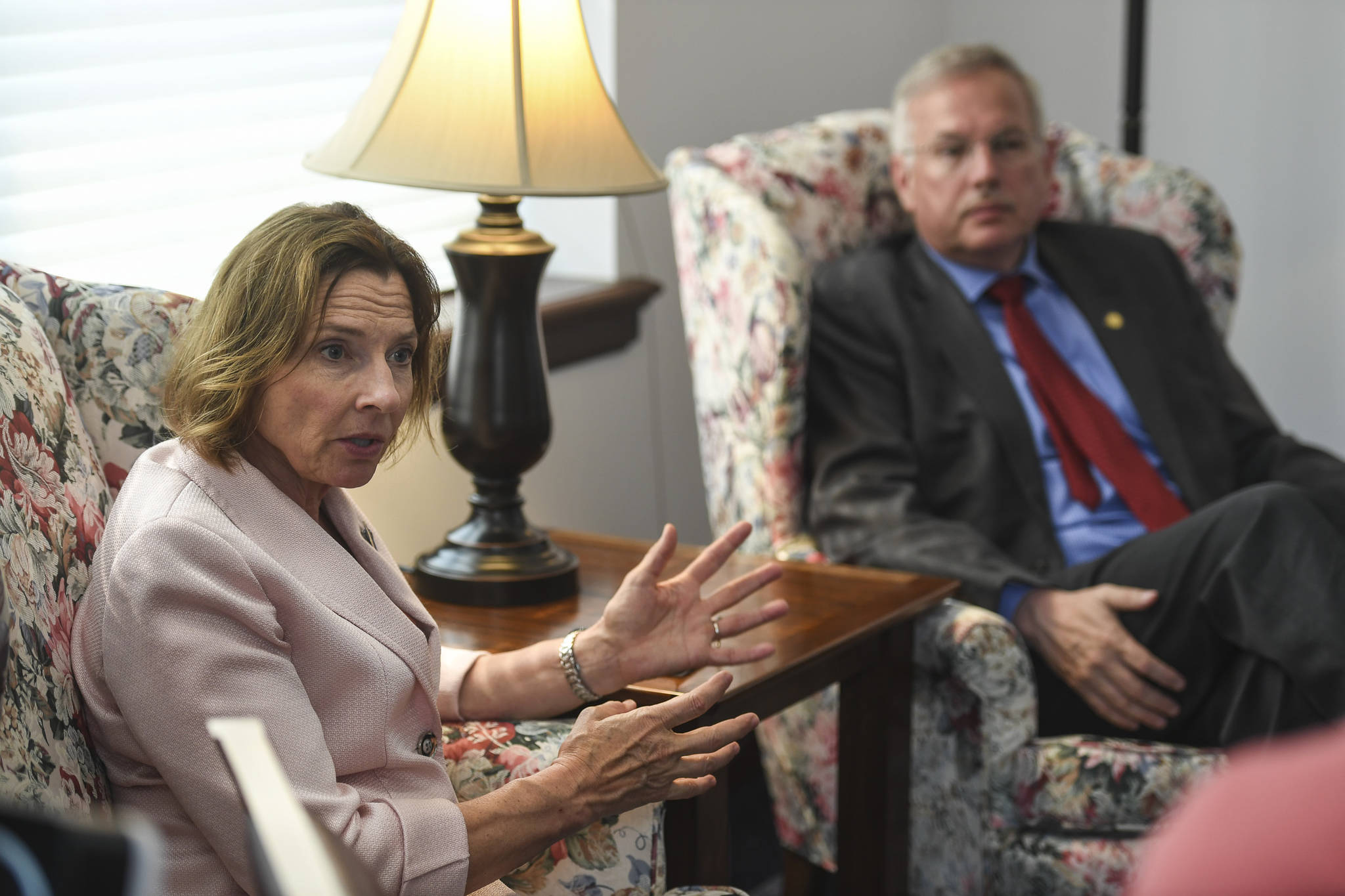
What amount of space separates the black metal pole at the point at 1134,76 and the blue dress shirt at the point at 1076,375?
0.78 meters

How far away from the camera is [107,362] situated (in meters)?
1.25

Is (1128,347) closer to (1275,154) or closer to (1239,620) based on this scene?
(1239,620)

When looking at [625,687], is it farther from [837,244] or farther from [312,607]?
[837,244]

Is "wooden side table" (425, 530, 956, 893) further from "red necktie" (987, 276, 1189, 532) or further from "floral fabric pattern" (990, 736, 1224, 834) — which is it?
"red necktie" (987, 276, 1189, 532)

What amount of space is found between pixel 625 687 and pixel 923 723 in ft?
1.80

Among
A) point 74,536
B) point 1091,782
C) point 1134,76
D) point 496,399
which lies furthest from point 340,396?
point 1134,76

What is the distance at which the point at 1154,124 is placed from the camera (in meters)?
3.31

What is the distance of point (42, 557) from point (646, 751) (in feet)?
1.70

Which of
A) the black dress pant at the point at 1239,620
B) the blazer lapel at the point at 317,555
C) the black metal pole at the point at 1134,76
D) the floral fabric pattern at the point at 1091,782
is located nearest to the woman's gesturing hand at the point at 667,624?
the blazer lapel at the point at 317,555

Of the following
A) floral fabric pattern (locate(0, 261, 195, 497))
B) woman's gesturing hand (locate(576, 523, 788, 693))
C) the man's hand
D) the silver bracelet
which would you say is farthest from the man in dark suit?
floral fabric pattern (locate(0, 261, 195, 497))

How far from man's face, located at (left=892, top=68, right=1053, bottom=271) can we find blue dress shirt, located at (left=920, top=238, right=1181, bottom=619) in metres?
0.05

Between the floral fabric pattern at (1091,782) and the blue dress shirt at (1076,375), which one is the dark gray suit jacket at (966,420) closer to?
the blue dress shirt at (1076,375)

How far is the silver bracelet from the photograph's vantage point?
138 centimetres

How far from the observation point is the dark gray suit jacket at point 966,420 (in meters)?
1.97
